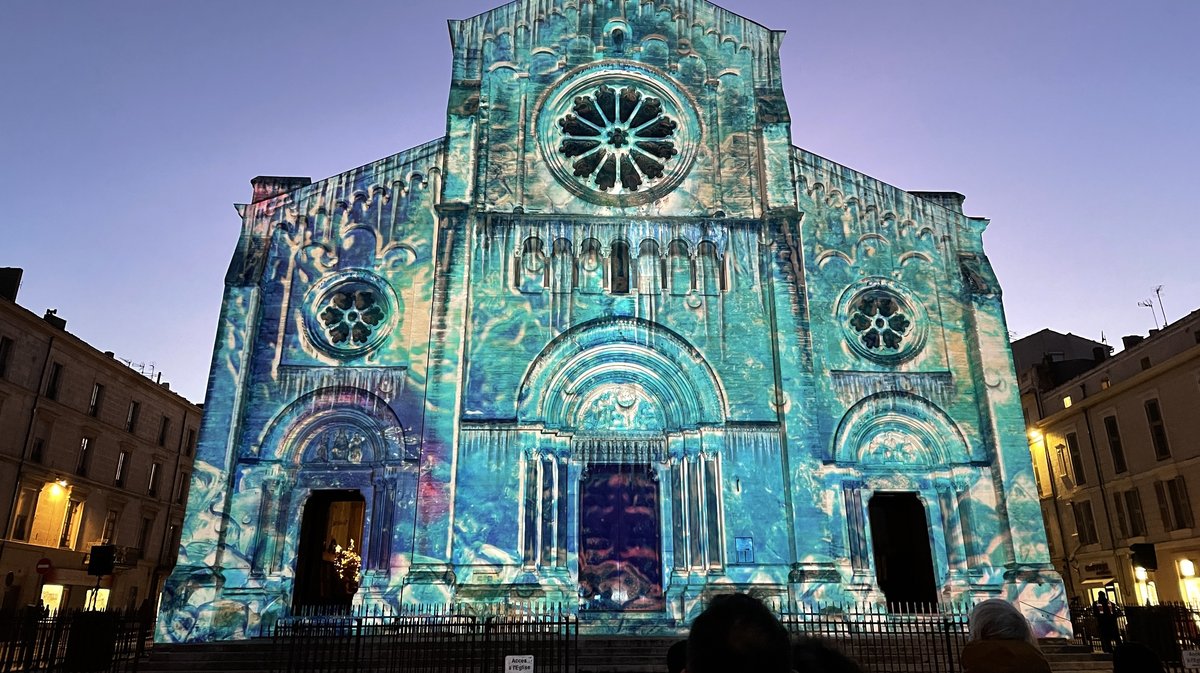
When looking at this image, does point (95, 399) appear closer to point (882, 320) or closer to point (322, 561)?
point (322, 561)

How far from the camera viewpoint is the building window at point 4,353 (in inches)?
1216

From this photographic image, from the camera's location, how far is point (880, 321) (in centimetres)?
2238

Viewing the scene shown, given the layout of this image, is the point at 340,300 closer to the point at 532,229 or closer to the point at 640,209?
the point at 532,229

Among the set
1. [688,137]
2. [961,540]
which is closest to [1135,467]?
[961,540]

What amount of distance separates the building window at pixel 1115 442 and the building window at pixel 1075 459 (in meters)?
2.35

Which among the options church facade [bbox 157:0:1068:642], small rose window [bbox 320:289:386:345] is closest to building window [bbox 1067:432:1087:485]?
church facade [bbox 157:0:1068:642]

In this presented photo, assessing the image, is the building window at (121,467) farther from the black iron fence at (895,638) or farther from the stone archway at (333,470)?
the black iron fence at (895,638)

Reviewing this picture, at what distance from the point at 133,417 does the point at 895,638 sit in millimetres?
36973

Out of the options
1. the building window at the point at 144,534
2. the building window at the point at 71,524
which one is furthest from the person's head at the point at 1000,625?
the building window at the point at 144,534

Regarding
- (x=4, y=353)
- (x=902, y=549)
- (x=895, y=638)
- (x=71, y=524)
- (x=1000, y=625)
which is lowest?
(x=895, y=638)

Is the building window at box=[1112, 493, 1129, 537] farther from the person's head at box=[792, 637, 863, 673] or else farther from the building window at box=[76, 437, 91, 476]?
the building window at box=[76, 437, 91, 476]

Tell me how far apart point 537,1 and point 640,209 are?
7.44 m

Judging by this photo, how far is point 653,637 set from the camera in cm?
1852

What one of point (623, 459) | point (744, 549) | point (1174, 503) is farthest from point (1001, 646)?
point (1174, 503)
